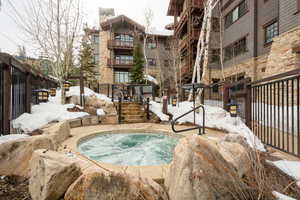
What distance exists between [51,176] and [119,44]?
66.9ft

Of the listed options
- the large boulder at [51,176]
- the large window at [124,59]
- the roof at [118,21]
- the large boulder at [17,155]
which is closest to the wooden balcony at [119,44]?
the large window at [124,59]

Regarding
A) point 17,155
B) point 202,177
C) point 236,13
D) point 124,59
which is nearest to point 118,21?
point 124,59

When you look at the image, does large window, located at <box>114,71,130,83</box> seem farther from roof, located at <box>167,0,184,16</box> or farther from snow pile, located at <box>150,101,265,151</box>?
snow pile, located at <box>150,101,265,151</box>

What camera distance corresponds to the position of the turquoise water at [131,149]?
305 centimetres

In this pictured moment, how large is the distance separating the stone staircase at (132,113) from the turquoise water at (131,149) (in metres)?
1.76

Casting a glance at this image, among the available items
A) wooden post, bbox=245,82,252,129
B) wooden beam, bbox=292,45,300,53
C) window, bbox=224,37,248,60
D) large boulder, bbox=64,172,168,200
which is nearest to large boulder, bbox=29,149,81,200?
large boulder, bbox=64,172,168,200

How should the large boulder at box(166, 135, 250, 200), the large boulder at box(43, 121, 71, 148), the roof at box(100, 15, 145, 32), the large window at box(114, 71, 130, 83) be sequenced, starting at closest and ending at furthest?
the large boulder at box(166, 135, 250, 200), the large boulder at box(43, 121, 71, 148), the roof at box(100, 15, 145, 32), the large window at box(114, 71, 130, 83)

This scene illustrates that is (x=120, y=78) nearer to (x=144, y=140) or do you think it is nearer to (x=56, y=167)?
(x=144, y=140)

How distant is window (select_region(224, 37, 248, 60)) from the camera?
36.4 ft

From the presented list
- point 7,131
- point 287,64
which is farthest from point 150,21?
point 7,131

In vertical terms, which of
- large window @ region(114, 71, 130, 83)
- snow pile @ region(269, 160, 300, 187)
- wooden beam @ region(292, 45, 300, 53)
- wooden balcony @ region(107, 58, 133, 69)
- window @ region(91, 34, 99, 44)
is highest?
window @ region(91, 34, 99, 44)

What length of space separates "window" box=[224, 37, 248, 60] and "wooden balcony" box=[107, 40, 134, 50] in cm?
1260

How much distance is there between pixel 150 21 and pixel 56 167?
1574cm

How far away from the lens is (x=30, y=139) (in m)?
2.17
